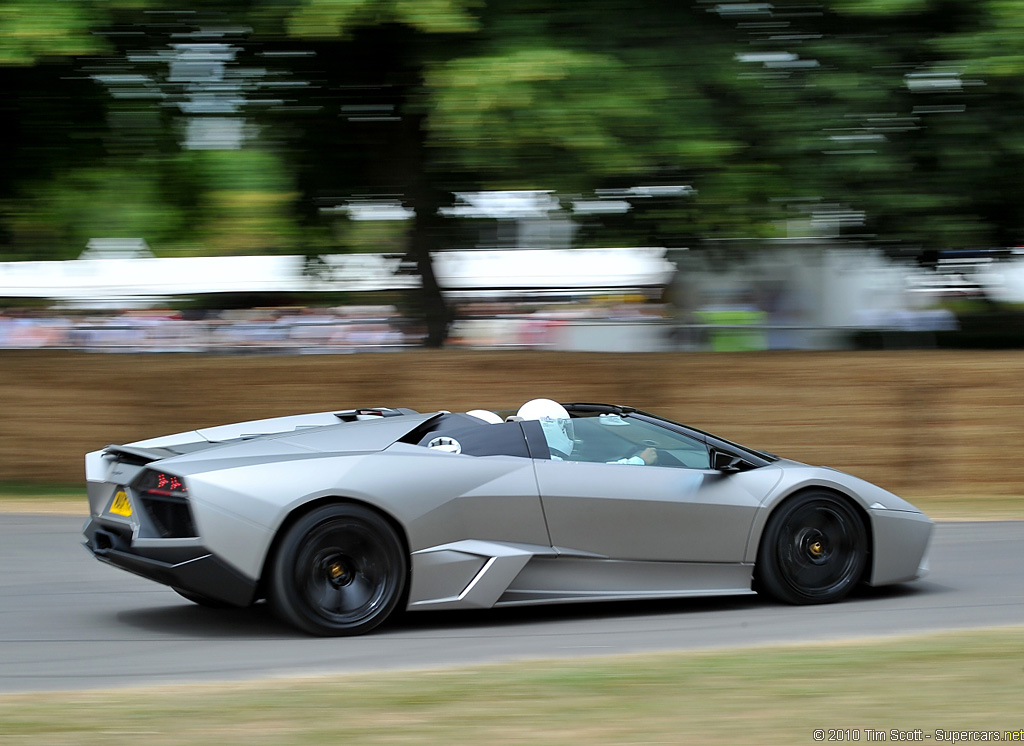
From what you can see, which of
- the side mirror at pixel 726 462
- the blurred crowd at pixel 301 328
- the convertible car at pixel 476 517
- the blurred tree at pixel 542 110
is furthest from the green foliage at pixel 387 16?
the side mirror at pixel 726 462

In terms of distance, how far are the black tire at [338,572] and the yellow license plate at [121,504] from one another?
30.5 inches

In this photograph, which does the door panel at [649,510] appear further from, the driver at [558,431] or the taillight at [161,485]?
the taillight at [161,485]

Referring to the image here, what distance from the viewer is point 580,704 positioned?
4176mm

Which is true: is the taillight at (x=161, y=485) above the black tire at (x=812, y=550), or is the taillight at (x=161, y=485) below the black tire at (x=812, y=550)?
above

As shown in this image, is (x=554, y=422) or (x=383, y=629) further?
(x=554, y=422)

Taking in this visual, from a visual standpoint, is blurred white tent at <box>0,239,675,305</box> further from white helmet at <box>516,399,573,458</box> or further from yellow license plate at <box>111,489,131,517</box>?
yellow license plate at <box>111,489,131,517</box>

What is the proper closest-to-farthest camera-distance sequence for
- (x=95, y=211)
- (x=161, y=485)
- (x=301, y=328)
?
(x=161, y=485), (x=95, y=211), (x=301, y=328)

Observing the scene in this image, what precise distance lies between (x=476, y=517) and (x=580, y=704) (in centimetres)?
161

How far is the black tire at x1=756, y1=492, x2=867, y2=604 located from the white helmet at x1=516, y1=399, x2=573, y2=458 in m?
1.15

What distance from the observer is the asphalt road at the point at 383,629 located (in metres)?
5.04

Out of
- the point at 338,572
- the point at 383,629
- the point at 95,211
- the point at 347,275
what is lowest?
the point at 383,629

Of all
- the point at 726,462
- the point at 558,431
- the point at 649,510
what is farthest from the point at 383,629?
the point at 726,462

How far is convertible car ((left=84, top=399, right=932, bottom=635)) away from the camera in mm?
5363

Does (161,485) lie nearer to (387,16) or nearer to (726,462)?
(726,462)
